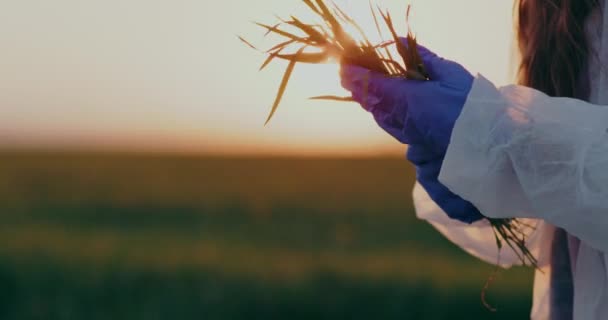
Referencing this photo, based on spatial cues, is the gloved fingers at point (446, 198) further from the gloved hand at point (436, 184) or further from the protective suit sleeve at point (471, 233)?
the protective suit sleeve at point (471, 233)

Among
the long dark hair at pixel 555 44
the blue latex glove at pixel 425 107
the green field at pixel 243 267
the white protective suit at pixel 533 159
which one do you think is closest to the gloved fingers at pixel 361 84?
the blue latex glove at pixel 425 107

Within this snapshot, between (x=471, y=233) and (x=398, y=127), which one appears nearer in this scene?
(x=398, y=127)

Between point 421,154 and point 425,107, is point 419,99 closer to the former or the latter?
point 425,107

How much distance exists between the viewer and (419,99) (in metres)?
1.83

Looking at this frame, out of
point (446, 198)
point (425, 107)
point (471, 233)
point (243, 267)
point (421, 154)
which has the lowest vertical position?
point (243, 267)

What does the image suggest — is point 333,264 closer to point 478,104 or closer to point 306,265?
point 306,265

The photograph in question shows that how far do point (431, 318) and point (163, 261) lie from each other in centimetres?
170

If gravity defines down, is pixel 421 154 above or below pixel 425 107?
below

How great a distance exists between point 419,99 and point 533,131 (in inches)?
8.0

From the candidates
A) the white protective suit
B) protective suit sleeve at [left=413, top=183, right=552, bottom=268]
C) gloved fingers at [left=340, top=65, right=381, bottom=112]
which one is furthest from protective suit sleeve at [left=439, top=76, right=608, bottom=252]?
protective suit sleeve at [left=413, top=183, right=552, bottom=268]

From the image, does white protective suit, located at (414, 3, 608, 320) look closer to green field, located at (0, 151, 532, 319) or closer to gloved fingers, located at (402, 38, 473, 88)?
gloved fingers, located at (402, 38, 473, 88)

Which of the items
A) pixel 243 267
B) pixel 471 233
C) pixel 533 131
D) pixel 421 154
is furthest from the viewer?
pixel 243 267

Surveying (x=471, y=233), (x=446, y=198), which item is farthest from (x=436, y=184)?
(x=471, y=233)

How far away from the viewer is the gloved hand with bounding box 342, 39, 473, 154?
1.81 m
